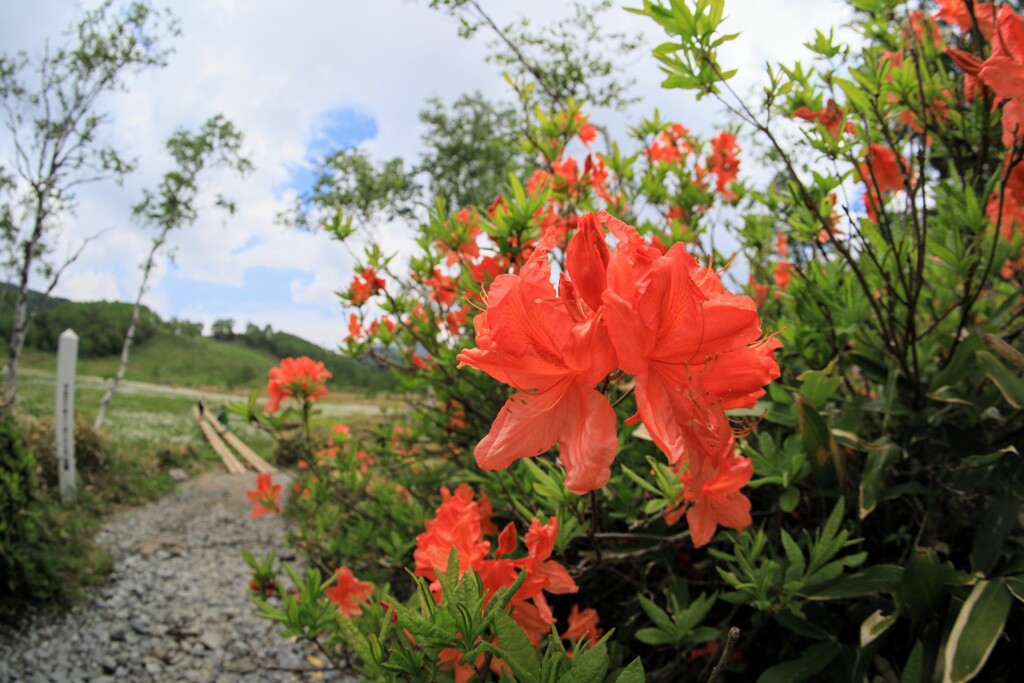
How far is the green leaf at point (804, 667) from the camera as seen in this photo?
104 cm

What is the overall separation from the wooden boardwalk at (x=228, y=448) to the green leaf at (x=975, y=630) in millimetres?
9832

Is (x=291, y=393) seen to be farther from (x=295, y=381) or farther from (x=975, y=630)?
(x=975, y=630)

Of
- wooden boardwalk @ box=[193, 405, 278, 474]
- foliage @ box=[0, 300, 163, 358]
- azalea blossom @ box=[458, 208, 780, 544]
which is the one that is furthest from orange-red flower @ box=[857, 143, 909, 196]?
foliage @ box=[0, 300, 163, 358]

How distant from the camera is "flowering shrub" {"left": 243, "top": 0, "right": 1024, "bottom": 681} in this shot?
603mm

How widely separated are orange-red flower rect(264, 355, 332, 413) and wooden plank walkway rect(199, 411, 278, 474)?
7.97 m

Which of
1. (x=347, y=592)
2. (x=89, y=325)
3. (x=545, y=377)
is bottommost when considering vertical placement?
(x=347, y=592)

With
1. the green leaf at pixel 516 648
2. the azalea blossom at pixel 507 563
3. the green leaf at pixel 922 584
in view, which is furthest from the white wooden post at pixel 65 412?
the green leaf at pixel 922 584

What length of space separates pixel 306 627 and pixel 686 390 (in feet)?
3.64

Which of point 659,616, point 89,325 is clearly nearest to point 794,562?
point 659,616

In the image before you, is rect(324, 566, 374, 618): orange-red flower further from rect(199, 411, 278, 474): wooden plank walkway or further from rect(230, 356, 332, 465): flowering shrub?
rect(199, 411, 278, 474): wooden plank walkway

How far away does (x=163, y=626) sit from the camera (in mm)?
4465

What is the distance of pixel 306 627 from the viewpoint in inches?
50.6

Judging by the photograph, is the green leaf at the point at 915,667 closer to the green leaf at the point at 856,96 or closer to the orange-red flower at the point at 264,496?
the green leaf at the point at 856,96

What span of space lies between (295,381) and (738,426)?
5.66 feet
